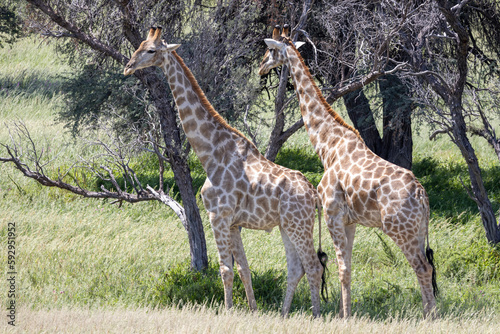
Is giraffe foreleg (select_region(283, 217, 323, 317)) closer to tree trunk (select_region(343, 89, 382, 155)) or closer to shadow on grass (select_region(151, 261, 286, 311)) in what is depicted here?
shadow on grass (select_region(151, 261, 286, 311))

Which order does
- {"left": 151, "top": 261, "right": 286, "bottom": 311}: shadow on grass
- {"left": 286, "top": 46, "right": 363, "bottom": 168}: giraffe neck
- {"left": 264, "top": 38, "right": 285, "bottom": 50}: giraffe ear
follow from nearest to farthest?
{"left": 286, "top": 46, "right": 363, "bottom": 168}: giraffe neck → {"left": 264, "top": 38, "right": 285, "bottom": 50}: giraffe ear → {"left": 151, "top": 261, "right": 286, "bottom": 311}: shadow on grass

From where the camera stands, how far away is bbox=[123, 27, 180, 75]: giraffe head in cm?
618

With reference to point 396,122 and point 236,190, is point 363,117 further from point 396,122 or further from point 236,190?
point 236,190

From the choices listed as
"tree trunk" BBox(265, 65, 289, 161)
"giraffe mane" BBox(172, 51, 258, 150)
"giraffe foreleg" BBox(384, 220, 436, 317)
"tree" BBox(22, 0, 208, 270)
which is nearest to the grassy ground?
"giraffe foreleg" BBox(384, 220, 436, 317)

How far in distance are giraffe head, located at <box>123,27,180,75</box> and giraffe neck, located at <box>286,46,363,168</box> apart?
1.57 meters

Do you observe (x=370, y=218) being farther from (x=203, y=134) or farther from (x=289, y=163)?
(x=289, y=163)

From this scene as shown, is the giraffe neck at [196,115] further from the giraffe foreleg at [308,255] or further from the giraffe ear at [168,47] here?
the giraffe foreleg at [308,255]

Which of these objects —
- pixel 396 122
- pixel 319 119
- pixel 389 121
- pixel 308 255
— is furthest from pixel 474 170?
pixel 389 121

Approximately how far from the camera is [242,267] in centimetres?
651

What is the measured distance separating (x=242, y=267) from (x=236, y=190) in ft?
3.05

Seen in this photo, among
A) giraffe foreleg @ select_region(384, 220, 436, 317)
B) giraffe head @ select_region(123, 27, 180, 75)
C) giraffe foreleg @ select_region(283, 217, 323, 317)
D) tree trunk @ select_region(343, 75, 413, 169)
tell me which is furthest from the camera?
tree trunk @ select_region(343, 75, 413, 169)

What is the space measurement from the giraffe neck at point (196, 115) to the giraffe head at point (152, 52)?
15 centimetres

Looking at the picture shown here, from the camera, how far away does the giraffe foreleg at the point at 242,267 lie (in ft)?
21.3

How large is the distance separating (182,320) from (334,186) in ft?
7.40
